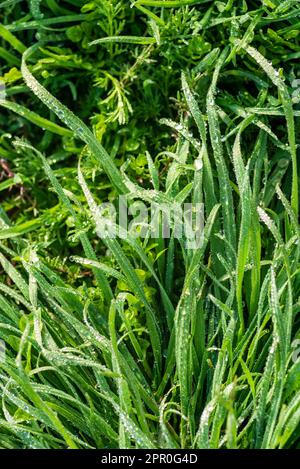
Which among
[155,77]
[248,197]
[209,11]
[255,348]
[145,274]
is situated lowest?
[255,348]

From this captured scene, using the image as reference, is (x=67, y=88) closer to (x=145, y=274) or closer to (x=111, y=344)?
(x=145, y=274)

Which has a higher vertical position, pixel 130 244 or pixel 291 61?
pixel 291 61

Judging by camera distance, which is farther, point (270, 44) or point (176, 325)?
point (270, 44)

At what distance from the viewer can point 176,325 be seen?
140 cm

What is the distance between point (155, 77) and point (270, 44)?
0.90 feet

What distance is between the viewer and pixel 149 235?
1575mm

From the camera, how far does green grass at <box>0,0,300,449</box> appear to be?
139cm

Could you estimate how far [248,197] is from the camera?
1.44 metres

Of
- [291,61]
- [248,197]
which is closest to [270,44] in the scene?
[291,61]

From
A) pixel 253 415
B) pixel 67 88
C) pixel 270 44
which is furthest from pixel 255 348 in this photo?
pixel 67 88

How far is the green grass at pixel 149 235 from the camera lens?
139cm
